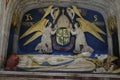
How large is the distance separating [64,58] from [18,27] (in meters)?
1.51

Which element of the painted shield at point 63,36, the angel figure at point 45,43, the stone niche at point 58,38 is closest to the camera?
the stone niche at point 58,38

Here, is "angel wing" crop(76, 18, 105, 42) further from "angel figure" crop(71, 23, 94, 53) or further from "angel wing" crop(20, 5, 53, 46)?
"angel wing" crop(20, 5, 53, 46)

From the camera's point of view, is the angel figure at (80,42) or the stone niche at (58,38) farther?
the angel figure at (80,42)

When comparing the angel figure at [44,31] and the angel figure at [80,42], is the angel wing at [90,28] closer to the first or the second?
the angel figure at [80,42]

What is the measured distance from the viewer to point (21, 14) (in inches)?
252

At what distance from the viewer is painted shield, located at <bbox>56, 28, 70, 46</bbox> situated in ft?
19.9

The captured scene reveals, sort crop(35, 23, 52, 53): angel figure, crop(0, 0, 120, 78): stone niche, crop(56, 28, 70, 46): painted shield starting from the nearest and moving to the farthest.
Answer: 1. crop(0, 0, 120, 78): stone niche
2. crop(35, 23, 52, 53): angel figure
3. crop(56, 28, 70, 46): painted shield

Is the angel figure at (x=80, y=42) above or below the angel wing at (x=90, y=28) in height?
below

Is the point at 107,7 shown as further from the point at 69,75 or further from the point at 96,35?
the point at 69,75

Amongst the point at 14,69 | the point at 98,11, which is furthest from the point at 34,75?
the point at 98,11

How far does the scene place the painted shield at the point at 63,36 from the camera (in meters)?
6.06

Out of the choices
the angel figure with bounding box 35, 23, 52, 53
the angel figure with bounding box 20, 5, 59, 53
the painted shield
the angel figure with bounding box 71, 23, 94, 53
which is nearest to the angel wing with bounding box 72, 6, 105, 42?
the angel figure with bounding box 71, 23, 94, 53

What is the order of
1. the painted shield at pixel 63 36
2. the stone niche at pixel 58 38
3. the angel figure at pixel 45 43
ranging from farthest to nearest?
the painted shield at pixel 63 36, the angel figure at pixel 45 43, the stone niche at pixel 58 38

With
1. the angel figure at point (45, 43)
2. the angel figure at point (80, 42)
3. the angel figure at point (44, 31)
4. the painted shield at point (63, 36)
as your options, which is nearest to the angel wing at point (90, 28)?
the angel figure at point (80, 42)
